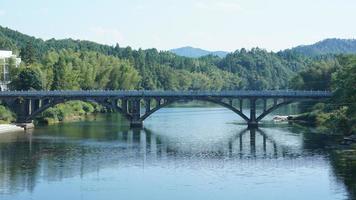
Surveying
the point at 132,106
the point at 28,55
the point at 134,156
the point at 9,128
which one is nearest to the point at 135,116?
the point at 132,106

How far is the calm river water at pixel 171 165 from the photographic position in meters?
51.8

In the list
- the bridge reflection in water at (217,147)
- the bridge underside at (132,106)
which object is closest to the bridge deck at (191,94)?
the bridge underside at (132,106)

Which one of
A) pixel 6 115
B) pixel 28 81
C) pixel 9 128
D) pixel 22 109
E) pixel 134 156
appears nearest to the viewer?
pixel 134 156

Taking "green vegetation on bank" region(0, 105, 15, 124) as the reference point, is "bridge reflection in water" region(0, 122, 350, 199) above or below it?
below

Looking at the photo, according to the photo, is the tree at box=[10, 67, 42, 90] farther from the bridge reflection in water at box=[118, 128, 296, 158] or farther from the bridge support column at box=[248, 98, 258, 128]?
the bridge support column at box=[248, 98, 258, 128]

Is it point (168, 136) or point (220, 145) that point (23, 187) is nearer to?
point (220, 145)

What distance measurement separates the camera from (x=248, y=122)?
345 ft

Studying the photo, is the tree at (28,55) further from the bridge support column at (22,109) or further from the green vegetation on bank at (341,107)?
the green vegetation on bank at (341,107)

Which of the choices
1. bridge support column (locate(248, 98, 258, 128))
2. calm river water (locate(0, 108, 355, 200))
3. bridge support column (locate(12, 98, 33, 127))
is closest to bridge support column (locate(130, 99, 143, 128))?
calm river water (locate(0, 108, 355, 200))

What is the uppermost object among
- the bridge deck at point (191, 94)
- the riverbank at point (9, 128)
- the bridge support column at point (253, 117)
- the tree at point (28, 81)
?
the tree at point (28, 81)

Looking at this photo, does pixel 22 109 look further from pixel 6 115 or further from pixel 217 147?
pixel 217 147

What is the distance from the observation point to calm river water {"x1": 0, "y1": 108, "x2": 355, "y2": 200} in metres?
51.8

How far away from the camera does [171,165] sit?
2576 inches

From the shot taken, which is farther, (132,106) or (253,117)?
(132,106)
